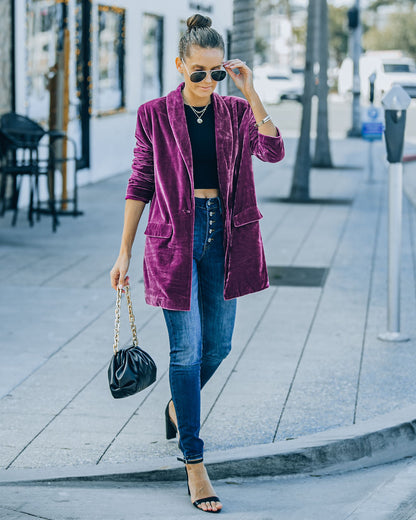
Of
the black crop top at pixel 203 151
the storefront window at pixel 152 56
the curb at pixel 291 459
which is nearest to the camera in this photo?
the black crop top at pixel 203 151

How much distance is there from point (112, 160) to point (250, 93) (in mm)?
13705

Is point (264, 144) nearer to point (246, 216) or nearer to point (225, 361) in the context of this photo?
point (246, 216)

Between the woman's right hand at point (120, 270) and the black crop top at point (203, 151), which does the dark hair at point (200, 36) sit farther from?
the woman's right hand at point (120, 270)

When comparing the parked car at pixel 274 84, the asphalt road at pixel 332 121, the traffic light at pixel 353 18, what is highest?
the traffic light at pixel 353 18

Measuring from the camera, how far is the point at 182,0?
21172 mm

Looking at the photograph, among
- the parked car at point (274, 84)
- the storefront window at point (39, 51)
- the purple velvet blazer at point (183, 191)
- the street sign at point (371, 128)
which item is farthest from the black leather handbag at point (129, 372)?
the parked car at point (274, 84)

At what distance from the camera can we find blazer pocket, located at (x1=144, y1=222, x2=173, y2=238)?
13.5 ft

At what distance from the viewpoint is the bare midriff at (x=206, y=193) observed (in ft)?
13.6

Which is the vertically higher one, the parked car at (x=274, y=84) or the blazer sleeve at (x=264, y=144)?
A: the blazer sleeve at (x=264, y=144)

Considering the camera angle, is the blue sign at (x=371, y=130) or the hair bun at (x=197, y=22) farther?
the blue sign at (x=371, y=130)

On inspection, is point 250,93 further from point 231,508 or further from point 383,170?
point 383,170

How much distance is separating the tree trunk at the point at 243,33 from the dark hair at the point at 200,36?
18.9 feet

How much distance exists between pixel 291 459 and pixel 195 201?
1.28m

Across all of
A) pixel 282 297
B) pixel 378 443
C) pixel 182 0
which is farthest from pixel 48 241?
pixel 182 0
